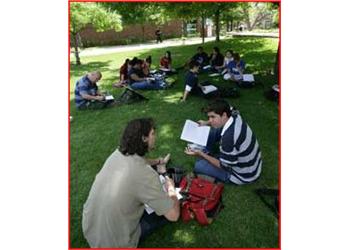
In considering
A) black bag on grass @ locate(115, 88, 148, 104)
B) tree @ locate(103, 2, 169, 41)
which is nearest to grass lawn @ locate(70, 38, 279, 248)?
black bag on grass @ locate(115, 88, 148, 104)

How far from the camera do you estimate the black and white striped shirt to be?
11.8 feet

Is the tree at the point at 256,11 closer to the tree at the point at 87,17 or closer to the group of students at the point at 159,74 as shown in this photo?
the group of students at the point at 159,74

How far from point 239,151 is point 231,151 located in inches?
3.4

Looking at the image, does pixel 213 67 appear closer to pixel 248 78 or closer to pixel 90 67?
pixel 248 78

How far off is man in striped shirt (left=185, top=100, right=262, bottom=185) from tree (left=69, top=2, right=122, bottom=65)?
1.91 meters

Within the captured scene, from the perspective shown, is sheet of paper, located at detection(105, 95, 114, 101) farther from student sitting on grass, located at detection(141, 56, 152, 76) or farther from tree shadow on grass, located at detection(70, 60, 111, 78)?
student sitting on grass, located at detection(141, 56, 152, 76)

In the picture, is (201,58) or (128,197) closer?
(128,197)

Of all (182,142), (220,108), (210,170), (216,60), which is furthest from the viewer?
(216,60)

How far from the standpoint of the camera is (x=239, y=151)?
3670 mm

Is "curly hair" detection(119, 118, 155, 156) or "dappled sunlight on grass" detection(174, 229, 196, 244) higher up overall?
"curly hair" detection(119, 118, 155, 156)

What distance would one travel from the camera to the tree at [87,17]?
13.7 feet

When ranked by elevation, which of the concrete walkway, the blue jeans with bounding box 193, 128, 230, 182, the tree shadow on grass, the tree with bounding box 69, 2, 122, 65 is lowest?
the blue jeans with bounding box 193, 128, 230, 182

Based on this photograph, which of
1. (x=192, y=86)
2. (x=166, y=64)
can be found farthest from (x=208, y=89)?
(x=166, y=64)

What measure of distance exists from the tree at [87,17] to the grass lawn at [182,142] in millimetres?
480
